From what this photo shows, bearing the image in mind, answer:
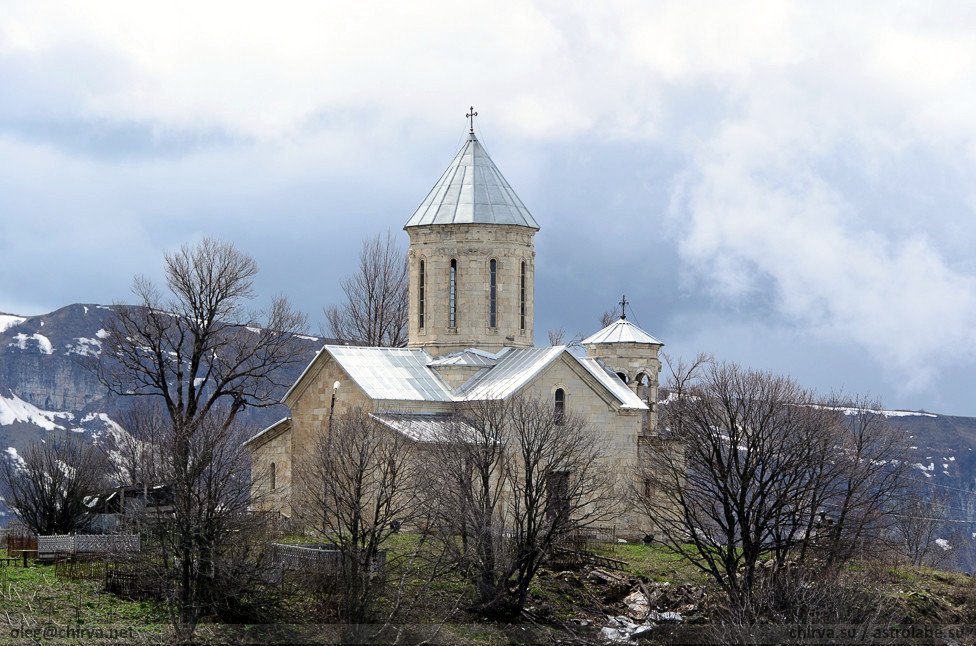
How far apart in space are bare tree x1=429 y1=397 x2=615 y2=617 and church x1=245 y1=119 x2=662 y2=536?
1.05 m

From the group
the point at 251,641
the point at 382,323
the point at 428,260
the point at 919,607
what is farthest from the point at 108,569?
the point at 382,323

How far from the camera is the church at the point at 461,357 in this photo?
109 feet

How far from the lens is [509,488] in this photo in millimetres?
32031

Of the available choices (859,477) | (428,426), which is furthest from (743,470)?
(428,426)

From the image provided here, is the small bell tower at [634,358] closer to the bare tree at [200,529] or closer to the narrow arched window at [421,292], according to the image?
the narrow arched window at [421,292]

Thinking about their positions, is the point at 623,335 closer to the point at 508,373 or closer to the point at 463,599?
the point at 508,373

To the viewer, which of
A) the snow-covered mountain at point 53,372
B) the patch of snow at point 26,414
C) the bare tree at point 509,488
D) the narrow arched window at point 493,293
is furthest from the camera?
the snow-covered mountain at point 53,372

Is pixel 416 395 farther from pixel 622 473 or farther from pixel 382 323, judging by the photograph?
pixel 382 323

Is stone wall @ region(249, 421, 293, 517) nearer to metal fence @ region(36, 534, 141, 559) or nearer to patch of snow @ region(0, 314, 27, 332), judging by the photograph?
metal fence @ region(36, 534, 141, 559)

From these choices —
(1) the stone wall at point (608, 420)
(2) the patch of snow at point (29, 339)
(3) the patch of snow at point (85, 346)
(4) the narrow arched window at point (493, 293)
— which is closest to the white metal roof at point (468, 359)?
(4) the narrow arched window at point (493, 293)

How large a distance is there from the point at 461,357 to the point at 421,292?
7.62ft

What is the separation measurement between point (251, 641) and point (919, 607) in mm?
13854

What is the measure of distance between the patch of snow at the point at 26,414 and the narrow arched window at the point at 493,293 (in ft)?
A: 280

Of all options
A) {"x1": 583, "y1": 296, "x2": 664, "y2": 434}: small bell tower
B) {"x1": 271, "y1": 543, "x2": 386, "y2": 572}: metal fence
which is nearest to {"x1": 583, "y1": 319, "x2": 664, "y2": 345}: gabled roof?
{"x1": 583, "y1": 296, "x2": 664, "y2": 434}: small bell tower
